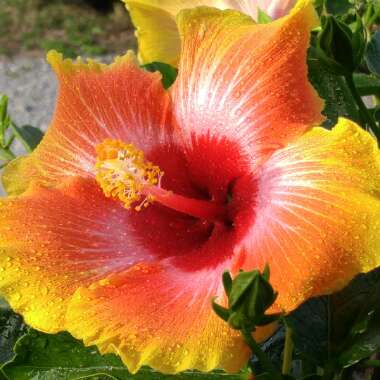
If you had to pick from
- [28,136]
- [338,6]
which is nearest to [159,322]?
[28,136]

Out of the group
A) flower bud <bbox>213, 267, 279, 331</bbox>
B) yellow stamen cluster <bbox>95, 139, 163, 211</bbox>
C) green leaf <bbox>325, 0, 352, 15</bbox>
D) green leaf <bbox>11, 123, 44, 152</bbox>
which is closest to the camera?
flower bud <bbox>213, 267, 279, 331</bbox>

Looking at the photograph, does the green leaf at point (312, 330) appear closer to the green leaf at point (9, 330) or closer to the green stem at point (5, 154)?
the green leaf at point (9, 330)

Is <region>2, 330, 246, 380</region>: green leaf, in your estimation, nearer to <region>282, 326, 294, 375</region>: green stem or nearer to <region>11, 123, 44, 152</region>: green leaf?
<region>282, 326, 294, 375</region>: green stem

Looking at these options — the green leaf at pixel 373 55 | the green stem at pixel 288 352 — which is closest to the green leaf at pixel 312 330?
the green stem at pixel 288 352

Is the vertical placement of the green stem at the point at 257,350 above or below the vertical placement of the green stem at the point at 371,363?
above

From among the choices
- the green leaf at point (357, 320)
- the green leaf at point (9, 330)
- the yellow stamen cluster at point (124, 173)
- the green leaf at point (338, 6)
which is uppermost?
the green leaf at point (338, 6)

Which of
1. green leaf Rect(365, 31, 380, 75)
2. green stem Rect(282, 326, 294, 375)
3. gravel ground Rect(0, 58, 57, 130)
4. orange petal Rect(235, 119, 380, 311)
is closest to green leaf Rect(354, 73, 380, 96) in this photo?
green leaf Rect(365, 31, 380, 75)
